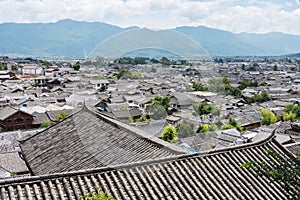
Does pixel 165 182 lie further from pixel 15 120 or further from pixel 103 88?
pixel 103 88

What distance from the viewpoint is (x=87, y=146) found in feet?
27.4

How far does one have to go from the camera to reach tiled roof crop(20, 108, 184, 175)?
23.2 ft

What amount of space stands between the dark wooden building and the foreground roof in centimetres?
2847

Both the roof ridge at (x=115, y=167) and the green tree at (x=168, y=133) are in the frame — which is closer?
the roof ridge at (x=115, y=167)

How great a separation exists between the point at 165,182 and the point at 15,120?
96.8ft

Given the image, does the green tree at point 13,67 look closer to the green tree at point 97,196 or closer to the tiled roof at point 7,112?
the tiled roof at point 7,112

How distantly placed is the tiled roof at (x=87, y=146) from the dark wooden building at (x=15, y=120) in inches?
870

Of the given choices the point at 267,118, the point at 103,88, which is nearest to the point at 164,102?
the point at 267,118

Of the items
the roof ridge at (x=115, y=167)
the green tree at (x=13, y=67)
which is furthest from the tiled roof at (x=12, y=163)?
the green tree at (x=13, y=67)

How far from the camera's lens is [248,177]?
5.82m

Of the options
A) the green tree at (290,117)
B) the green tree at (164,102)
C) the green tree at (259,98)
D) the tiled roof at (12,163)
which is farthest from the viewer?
the green tree at (259,98)

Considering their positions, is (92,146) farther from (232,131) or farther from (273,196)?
(232,131)

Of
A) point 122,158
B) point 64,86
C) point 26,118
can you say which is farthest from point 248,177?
point 64,86

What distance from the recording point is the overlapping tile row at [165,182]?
470 centimetres
